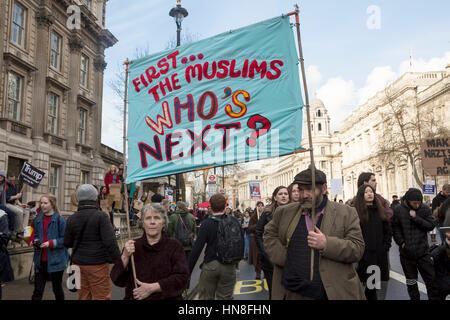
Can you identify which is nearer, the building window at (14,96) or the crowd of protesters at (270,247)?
the crowd of protesters at (270,247)

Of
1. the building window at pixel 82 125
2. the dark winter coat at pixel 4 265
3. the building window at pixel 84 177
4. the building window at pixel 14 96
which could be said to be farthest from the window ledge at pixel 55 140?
the dark winter coat at pixel 4 265

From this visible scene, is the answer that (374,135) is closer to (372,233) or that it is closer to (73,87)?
(73,87)

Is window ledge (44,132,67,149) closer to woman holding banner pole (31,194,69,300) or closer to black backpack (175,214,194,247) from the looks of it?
black backpack (175,214,194,247)

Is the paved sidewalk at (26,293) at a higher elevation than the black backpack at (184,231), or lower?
lower

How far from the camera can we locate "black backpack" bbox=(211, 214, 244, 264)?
5242 mm

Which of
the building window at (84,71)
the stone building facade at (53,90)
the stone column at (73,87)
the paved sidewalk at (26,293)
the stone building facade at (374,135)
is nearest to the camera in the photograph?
the paved sidewalk at (26,293)

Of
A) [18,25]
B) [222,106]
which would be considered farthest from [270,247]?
[18,25]

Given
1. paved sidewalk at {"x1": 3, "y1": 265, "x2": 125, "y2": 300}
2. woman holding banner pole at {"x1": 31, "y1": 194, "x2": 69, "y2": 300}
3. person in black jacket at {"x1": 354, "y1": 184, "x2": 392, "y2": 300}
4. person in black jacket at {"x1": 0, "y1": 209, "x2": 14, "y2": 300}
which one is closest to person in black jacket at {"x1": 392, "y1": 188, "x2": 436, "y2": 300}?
person in black jacket at {"x1": 354, "y1": 184, "x2": 392, "y2": 300}

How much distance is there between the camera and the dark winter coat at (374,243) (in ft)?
17.8

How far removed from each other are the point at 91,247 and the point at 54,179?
19.1 meters

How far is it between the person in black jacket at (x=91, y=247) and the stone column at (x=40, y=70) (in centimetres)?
1674

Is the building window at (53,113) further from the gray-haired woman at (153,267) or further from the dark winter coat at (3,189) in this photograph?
the gray-haired woman at (153,267)
